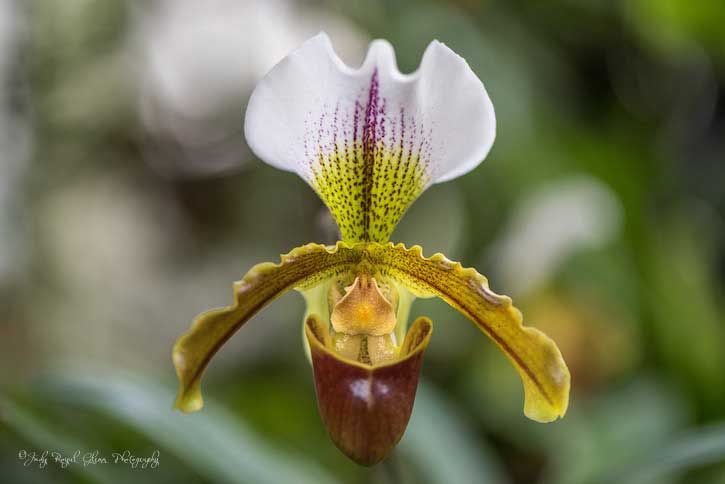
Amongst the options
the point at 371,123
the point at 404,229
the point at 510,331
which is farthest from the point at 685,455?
the point at 404,229

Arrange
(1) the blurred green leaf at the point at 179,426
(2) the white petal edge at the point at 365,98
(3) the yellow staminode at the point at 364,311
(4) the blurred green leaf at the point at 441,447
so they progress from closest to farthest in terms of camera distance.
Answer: (2) the white petal edge at the point at 365,98 < (3) the yellow staminode at the point at 364,311 < (1) the blurred green leaf at the point at 179,426 < (4) the blurred green leaf at the point at 441,447

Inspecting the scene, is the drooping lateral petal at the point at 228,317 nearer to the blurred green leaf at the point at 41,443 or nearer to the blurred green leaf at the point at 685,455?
the blurred green leaf at the point at 41,443

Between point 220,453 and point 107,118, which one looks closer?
point 220,453

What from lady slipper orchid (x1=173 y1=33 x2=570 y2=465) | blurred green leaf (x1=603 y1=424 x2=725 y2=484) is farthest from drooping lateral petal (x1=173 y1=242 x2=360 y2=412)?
blurred green leaf (x1=603 y1=424 x2=725 y2=484)

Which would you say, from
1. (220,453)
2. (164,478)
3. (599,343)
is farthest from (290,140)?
(599,343)

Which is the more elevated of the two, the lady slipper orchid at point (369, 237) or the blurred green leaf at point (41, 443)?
the lady slipper orchid at point (369, 237)

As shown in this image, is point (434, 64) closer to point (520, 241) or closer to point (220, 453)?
point (220, 453)

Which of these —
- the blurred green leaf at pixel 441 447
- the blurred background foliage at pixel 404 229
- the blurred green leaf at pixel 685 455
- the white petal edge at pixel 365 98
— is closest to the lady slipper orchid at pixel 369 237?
the white petal edge at pixel 365 98
